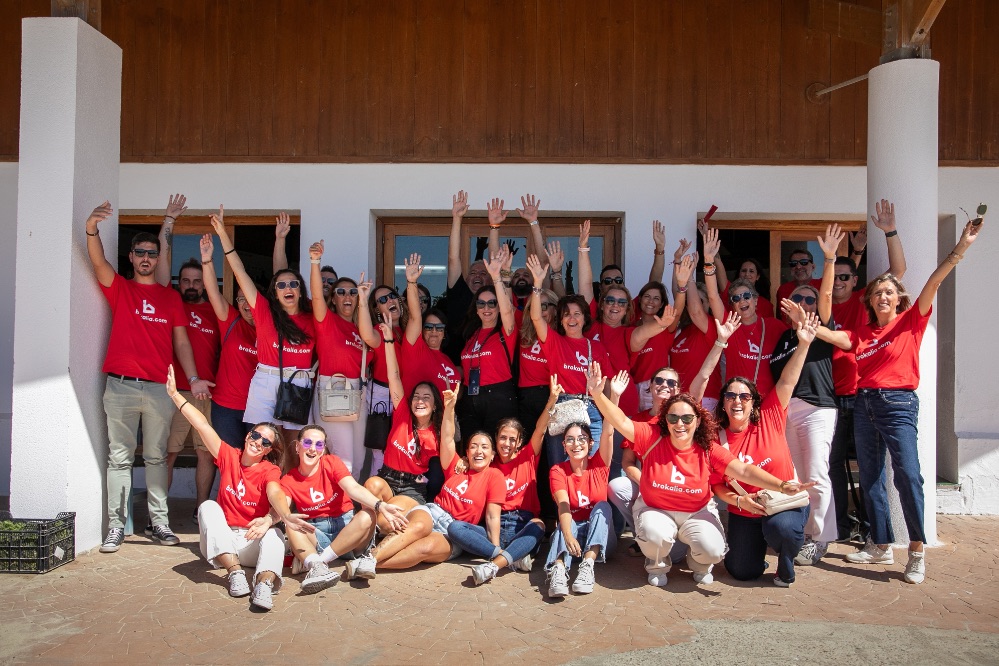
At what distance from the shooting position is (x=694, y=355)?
19.6 ft

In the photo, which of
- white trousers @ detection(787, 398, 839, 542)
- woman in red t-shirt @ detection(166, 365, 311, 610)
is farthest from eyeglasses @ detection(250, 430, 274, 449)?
white trousers @ detection(787, 398, 839, 542)

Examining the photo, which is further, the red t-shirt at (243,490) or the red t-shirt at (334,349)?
the red t-shirt at (334,349)

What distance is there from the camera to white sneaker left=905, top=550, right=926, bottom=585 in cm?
501

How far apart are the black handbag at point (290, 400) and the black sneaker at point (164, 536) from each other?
1117mm

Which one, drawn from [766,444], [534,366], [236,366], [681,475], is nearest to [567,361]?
[534,366]

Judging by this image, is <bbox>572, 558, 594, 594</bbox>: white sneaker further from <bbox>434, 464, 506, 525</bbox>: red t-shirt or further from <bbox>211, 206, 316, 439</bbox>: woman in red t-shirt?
<bbox>211, 206, 316, 439</bbox>: woman in red t-shirt

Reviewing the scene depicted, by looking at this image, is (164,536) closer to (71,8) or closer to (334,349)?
(334,349)

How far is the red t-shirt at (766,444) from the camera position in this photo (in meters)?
5.07

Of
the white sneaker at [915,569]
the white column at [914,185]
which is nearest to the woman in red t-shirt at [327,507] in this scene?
the white sneaker at [915,569]

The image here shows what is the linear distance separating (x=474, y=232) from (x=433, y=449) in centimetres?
268

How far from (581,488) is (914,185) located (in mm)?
3180

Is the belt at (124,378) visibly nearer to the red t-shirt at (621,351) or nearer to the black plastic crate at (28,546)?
the black plastic crate at (28,546)

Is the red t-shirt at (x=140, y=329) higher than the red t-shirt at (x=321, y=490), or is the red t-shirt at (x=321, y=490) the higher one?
the red t-shirt at (x=140, y=329)

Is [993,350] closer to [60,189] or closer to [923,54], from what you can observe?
[923,54]
